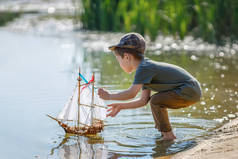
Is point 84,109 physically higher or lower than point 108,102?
higher

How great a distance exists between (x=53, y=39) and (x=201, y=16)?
3812mm

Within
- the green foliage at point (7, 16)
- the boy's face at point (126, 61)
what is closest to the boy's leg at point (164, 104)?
the boy's face at point (126, 61)

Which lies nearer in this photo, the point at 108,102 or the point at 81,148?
the point at 81,148

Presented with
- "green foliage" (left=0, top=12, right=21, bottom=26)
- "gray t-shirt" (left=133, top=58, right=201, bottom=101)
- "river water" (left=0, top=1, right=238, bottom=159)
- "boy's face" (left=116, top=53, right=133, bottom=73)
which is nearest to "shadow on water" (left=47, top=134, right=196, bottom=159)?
"river water" (left=0, top=1, right=238, bottom=159)

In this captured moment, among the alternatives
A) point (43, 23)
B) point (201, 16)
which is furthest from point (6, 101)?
point (43, 23)

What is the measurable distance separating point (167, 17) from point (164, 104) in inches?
250

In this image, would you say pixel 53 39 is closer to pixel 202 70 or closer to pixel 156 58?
pixel 156 58

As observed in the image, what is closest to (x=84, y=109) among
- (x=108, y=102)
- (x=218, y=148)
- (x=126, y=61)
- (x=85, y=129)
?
(x=85, y=129)

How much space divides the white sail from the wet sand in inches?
37.3

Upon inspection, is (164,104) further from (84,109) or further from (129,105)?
(84,109)

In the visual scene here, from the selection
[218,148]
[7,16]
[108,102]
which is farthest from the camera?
[7,16]

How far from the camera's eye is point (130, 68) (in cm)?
403

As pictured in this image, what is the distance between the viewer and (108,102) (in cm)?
538

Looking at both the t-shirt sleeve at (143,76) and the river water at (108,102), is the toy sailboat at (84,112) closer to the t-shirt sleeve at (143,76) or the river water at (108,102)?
the river water at (108,102)
